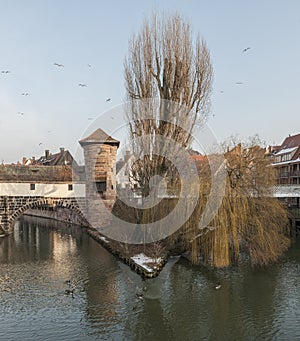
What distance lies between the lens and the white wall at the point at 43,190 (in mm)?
19516

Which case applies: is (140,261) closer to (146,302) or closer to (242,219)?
(146,302)

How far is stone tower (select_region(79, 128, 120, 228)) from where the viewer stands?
2106 cm

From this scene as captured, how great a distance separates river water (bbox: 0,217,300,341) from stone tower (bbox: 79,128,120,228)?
6.69 meters

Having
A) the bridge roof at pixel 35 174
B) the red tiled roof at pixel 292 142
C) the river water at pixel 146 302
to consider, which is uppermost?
the red tiled roof at pixel 292 142

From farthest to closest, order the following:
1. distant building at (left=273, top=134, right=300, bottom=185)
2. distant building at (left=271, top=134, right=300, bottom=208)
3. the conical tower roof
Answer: distant building at (left=273, top=134, right=300, bottom=185), distant building at (left=271, top=134, right=300, bottom=208), the conical tower roof

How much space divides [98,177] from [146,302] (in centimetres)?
1274

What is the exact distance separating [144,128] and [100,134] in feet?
23.4

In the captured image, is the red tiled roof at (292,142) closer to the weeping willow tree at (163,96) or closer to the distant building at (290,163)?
the distant building at (290,163)

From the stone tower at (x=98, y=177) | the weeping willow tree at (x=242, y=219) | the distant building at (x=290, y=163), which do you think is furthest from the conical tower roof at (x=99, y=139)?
the distant building at (x=290, y=163)

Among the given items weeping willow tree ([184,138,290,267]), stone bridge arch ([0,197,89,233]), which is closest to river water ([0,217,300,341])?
weeping willow tree ([184,138,290,267])

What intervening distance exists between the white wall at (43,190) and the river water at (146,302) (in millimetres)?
6026

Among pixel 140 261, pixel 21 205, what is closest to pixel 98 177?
pixel 21 205

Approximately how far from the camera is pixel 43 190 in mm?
20188

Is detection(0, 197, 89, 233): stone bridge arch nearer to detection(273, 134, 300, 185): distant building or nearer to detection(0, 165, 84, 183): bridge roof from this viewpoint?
detection(0, 165, 84, 183): bridge roof
